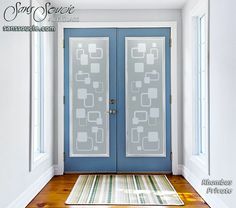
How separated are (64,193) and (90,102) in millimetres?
1574

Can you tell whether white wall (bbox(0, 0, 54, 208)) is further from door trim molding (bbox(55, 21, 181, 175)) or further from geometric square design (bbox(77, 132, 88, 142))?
door trim molding (bbox(55, 21, 181, 175))

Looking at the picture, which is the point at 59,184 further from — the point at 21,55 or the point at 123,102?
the point at 21,55

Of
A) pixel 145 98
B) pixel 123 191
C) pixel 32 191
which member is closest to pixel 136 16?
pixel 145 98

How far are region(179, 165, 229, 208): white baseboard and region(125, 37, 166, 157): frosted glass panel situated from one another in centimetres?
49

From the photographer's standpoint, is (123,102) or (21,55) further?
(123,102)

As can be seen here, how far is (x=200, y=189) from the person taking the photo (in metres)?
3.96

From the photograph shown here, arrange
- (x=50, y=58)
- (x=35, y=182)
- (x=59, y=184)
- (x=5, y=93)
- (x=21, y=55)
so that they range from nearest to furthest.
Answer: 1. (x=5, y=93)
2. (x=21, y=55)
3. (x=35, y=182)
4. (x=59, y=184)
5. (x=50, y=58)

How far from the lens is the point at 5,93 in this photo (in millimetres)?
3020

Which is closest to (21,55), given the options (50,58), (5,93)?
(5,93)

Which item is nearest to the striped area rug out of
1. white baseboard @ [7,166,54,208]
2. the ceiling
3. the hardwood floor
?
the hardwood floor

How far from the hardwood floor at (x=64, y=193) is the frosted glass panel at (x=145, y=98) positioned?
Result: 61 cm

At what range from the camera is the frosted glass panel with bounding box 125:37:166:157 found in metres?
5.13

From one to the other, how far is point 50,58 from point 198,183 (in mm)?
2729

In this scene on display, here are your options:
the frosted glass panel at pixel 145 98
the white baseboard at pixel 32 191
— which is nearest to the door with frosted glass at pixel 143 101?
the frosted glass panel at pixel 145 98
